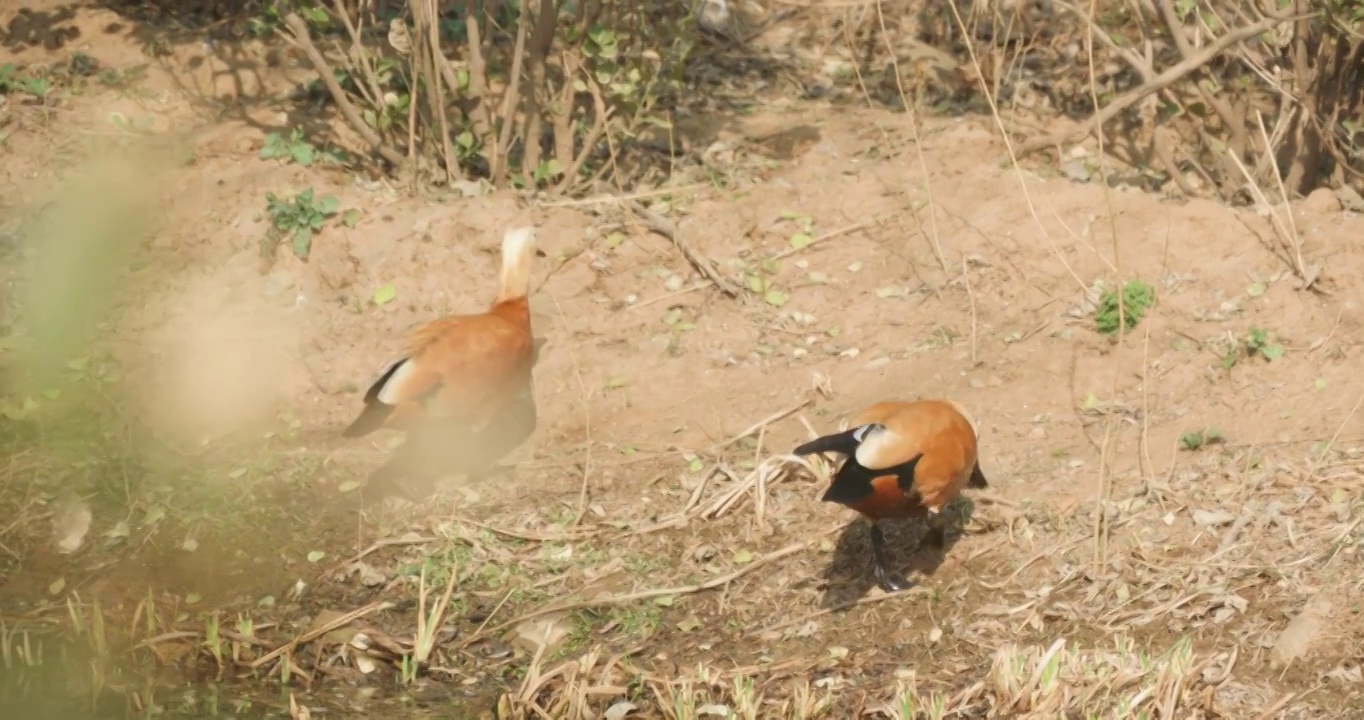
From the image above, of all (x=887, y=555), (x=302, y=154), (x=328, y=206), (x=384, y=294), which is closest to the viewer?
(x=887, y=555)

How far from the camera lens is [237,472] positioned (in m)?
6.63

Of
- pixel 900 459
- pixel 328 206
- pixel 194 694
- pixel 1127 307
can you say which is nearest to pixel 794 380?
pixel 1127 307

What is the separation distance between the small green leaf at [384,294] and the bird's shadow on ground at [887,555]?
2770 millimetres

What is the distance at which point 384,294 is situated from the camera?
293 inches

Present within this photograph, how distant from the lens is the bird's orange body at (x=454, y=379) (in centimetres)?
622

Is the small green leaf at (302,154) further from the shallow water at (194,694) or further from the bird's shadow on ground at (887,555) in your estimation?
the bird's shadow on ground at (887,555)

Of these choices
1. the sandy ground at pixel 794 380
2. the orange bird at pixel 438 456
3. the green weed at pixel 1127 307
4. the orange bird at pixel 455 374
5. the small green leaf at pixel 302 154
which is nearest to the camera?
the sandy ground at pixel 794 380

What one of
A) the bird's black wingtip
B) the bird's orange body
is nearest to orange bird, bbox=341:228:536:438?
the bird's orange body

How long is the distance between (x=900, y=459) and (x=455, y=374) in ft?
7.06

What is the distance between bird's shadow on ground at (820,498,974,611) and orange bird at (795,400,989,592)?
230 millimetres

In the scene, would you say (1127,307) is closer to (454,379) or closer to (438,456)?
(454,379)

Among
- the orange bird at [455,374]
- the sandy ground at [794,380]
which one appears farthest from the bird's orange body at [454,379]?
the sandy ground at [794,380]

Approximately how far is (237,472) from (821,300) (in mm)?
2886

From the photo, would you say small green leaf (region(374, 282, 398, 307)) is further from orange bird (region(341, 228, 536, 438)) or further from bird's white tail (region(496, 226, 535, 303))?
orange bird (region(341, 228, 536, 438))
